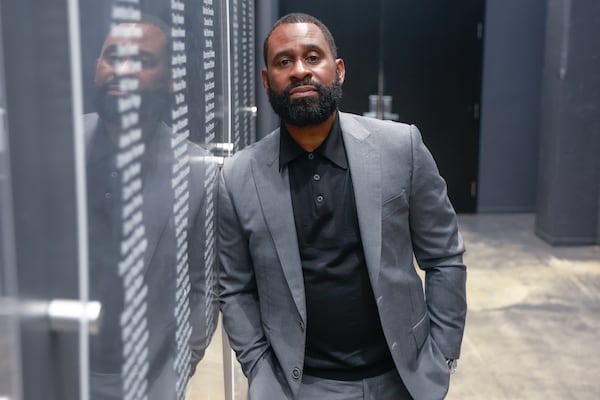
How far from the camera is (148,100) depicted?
37.4 inches

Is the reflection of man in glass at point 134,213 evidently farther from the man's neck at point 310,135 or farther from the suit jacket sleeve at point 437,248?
the suit jacket sleeve at point 437,248

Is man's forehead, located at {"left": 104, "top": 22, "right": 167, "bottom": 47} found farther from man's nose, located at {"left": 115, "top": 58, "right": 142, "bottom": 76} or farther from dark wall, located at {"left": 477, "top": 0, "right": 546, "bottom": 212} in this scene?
dark wall, located at {"left": 477, "top": 0, "right": 546, "bottom": 212}

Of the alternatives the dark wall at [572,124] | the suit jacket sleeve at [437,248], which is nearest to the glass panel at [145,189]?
the suit jacket sleeve at [437,248]

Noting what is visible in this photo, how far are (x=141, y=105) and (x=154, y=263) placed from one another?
227 mm

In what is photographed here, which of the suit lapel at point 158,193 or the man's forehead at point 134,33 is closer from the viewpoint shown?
the man's forehead at point 134,33

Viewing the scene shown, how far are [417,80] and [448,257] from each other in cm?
528

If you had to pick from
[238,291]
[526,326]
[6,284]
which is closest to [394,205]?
[238,291]

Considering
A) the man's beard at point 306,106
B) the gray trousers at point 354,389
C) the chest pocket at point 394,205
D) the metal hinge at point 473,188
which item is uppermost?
the man's beard at point 306,106

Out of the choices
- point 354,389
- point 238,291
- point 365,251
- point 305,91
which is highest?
point 305,91

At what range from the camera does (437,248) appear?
173 centimetres

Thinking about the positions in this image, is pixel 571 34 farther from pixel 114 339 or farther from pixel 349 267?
pixel 114 339

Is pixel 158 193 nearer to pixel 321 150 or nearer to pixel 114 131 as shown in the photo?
pixel 114 131

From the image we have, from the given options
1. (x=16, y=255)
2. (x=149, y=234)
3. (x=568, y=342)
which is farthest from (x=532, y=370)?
(x=16, y=255)

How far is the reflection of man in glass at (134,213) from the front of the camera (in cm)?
77
